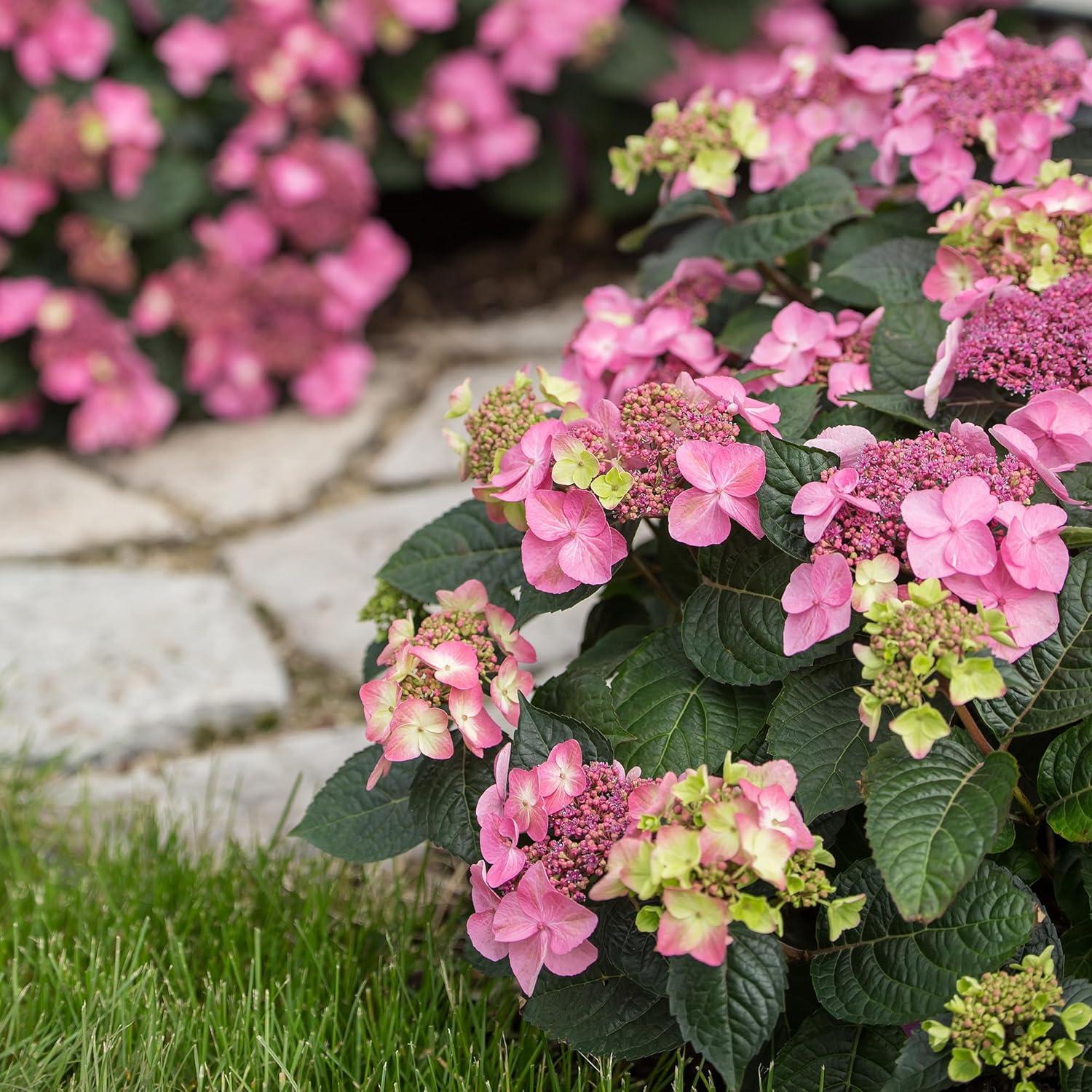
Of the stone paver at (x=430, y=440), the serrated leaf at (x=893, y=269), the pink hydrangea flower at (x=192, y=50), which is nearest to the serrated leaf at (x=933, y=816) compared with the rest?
the serrated leaf at (x=893, y=269)

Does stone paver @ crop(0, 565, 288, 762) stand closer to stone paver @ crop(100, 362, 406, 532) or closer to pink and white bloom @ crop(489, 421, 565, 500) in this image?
stone paver @ crop(100, 362, 406, 532)

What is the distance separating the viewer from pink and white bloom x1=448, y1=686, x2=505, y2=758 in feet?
3.24

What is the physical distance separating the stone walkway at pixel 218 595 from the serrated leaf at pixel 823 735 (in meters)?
0.68

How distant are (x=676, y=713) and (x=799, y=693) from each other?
0.10 m

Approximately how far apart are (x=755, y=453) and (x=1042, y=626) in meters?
0.22

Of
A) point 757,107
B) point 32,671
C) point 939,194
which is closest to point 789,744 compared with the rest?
point 939,194

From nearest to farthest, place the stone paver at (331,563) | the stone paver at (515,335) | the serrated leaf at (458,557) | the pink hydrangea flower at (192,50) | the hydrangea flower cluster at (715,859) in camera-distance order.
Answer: the hydrangea flower cluster at (715,859) → the serrated leaf at (458,557) → the stone paver at (331,563) → the pink hydrangea flower at (192,50) → the stone paver at (515,335)

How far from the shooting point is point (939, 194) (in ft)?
4.12

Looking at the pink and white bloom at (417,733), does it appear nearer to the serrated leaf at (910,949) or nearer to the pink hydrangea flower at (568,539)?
the pink hydrangea flower at (568,539)

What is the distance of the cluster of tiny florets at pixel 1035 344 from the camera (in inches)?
40.6

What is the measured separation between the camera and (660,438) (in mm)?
977

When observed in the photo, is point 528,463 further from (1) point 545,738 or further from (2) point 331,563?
(2) point 331,563

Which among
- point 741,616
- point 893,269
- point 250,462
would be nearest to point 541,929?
point 741,616

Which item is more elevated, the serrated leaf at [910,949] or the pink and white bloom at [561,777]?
the pink and white bloom at [561,777]
